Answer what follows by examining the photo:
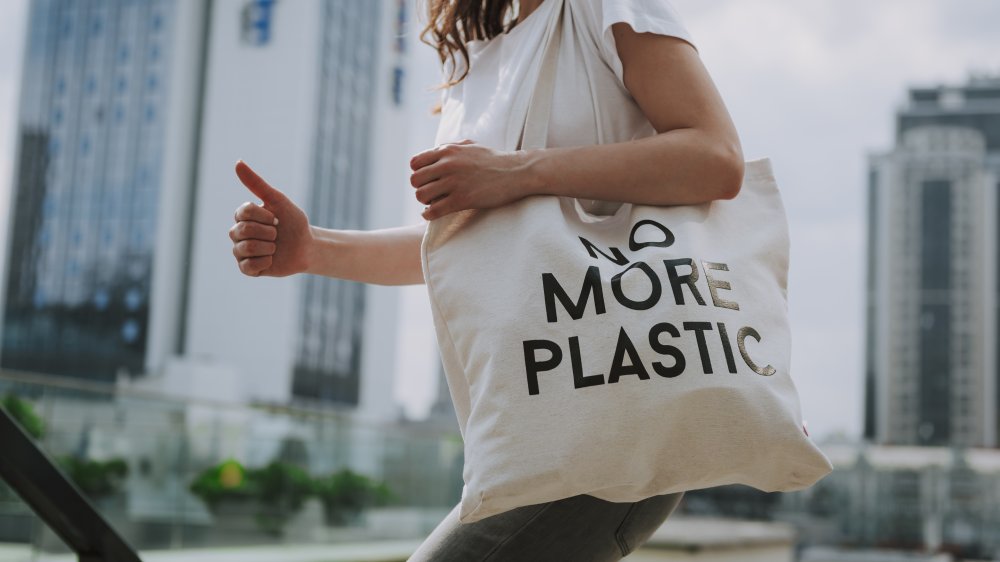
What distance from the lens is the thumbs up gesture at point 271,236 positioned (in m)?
1.01

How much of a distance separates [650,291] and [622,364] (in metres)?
0.06

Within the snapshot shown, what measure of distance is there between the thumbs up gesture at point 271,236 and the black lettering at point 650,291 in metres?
0.34

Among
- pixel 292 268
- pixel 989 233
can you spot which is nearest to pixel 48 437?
pixel 292 268

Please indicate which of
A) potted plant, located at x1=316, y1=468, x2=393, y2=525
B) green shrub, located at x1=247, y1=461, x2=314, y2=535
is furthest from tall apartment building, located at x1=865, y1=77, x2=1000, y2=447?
green shrub, located at x1=247, y1=461, x2=314, y2=535

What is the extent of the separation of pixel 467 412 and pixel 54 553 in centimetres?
427

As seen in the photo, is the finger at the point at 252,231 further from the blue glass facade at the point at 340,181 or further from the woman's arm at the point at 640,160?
the blue glass facade at the point at 340,181

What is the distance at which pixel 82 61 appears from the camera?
32.8m

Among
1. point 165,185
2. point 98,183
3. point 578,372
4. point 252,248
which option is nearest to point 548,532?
point 578,372

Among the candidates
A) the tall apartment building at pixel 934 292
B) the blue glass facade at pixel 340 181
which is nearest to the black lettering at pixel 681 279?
the blue glass facade at pixel 340 181

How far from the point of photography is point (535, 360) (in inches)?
30.5

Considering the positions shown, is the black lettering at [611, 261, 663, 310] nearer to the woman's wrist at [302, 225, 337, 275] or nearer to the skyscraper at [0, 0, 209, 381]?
the woman's wrist at [302, 225, 337, 275]

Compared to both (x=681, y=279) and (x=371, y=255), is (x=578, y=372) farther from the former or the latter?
(x=371, y=255)

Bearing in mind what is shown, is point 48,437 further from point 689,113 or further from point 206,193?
point 206,193

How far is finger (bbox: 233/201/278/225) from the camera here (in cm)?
100
